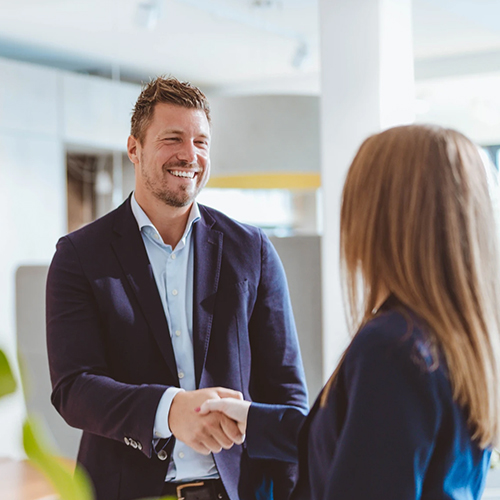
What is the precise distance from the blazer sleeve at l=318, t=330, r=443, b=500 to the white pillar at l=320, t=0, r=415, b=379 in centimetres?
189

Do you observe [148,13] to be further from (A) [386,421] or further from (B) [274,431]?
(A) [386,421]

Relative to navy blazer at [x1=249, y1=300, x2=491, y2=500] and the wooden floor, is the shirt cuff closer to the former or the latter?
navy blazer at [x1=249, y1=300, x2=491, y2=500]

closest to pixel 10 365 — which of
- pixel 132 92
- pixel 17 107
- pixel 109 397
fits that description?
pixel 109 397

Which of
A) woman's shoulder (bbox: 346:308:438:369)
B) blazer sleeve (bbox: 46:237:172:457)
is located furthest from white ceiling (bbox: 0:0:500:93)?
woman's shoulder (bbox: 346:308:438:369)

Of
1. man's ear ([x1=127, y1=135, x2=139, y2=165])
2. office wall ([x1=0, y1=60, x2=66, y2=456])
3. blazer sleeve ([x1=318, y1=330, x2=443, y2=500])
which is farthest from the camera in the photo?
office wall ([x1=0, y1=60, x2=66, y2=456])

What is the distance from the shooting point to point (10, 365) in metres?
0.33

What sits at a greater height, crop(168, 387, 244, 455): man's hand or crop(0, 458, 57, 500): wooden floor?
crop(168, 387, 244, 455): man's hand

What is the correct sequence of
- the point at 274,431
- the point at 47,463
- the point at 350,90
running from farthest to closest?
the point at 350,90
the point at 274,431
the point at 47,463

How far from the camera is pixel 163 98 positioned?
64.7 inches

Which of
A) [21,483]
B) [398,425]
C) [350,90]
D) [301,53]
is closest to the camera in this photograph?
[398,425]

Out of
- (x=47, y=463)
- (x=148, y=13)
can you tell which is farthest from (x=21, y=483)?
(x=148, y=13)

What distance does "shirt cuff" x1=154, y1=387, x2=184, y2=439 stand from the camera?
4.51 ft

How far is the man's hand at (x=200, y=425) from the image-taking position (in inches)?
53.2

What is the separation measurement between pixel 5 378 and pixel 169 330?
1.20m
